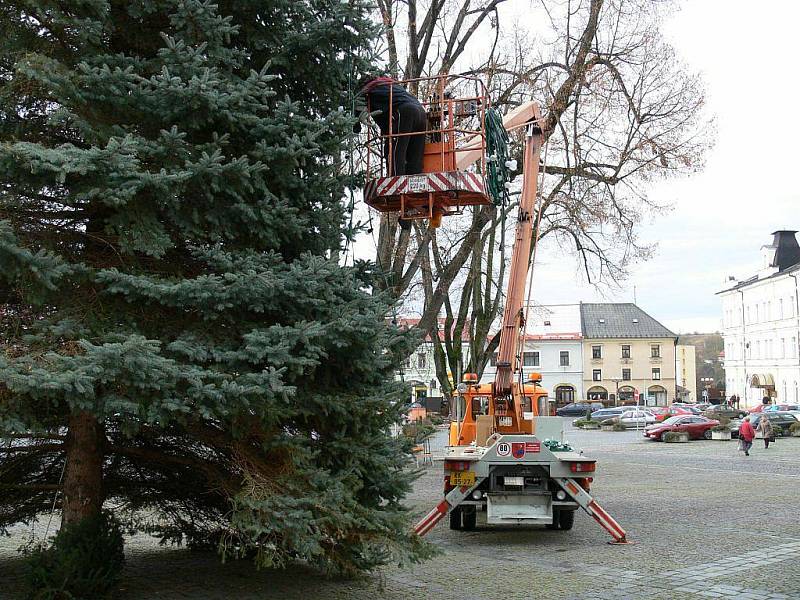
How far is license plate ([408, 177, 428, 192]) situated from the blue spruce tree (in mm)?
1770

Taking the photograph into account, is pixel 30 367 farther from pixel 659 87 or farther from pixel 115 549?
pixel 659 87

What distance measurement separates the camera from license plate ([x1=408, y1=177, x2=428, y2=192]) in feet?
31.5

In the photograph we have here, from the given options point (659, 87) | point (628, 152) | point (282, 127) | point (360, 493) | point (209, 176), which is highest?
point (659, 87)

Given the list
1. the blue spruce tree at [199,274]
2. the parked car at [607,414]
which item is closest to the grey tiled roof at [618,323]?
the parked car at [607,414]

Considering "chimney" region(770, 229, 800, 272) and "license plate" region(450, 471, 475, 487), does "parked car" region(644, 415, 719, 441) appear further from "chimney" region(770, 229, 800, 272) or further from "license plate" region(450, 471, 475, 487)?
"chimney" region(770, 229, 800, 272)

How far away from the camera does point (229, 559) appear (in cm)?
934

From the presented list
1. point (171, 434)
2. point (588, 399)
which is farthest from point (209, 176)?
point (588, 399)

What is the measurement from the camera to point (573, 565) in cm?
1013

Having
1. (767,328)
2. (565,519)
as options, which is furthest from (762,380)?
(565,519)

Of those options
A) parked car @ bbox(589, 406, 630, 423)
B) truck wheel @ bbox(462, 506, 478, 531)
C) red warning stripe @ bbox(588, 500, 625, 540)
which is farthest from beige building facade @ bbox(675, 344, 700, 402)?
red warning stripe @ bbox(588, 500, 625, 540)

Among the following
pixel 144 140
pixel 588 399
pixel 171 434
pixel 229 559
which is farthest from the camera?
pixel 588 399

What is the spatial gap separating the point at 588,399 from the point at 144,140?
87.3 m

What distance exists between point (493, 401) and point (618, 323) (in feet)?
265

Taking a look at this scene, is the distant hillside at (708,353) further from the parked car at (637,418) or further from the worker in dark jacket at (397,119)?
the worker in dark jacket at (397,119)
